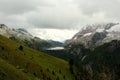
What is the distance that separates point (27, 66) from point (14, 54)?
11226mm

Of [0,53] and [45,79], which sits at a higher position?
[0,53]

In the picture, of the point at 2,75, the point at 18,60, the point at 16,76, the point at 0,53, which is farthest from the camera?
the point at 18,60

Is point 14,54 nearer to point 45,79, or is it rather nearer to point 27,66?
point 27,66

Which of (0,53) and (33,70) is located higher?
(0,53)

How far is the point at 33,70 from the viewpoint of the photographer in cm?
19462

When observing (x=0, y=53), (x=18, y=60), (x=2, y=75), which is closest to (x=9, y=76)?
(x=2, y=75)

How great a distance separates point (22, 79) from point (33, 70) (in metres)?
68.0

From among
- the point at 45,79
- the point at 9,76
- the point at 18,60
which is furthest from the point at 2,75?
the point at 45,79

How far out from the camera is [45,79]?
19888 cm

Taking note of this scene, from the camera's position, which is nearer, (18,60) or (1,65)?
(1,65)

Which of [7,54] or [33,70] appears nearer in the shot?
[7,54]

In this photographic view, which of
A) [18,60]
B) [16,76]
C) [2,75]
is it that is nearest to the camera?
[2,75]

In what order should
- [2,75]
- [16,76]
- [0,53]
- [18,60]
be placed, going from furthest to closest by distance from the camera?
1. [18,60]
2. [0,53]
3. [16,76]
4. [2,75]

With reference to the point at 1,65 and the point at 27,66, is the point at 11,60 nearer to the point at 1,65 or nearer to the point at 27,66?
the point at 27,66
